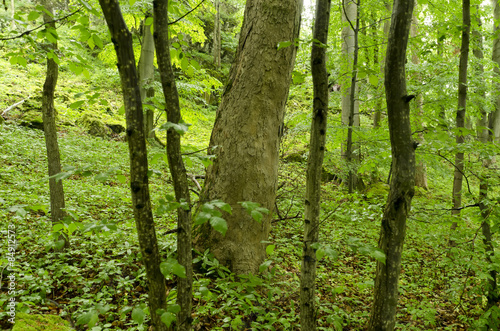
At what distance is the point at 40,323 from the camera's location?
78.7 inches

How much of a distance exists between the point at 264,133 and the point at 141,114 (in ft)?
6.03

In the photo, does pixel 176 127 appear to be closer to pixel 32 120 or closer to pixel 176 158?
pixel 176 158

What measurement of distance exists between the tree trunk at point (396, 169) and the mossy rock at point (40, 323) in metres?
2.27

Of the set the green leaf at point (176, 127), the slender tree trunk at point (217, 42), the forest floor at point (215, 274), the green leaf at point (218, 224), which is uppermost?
the slender tree trunk at point (217, 42)

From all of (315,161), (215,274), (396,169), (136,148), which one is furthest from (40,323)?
(396,169)

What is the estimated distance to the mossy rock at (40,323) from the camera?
1.91 metres

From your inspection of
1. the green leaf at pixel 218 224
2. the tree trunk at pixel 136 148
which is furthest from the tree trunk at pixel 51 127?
the green leaf at pixel 218 224

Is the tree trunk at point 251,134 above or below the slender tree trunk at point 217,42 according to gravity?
below

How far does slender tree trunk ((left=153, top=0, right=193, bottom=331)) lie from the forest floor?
3.3 inches

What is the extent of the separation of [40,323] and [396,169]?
8.92ft

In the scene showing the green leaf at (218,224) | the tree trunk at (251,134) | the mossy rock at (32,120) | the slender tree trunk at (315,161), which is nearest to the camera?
the green leaf at (218,224)

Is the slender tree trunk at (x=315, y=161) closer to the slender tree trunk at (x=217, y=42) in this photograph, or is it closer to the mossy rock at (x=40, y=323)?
the mossy rock at (x=40, y=323)

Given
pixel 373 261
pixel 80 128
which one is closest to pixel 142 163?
pixel 373 261

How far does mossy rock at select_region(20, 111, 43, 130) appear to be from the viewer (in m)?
7.96
